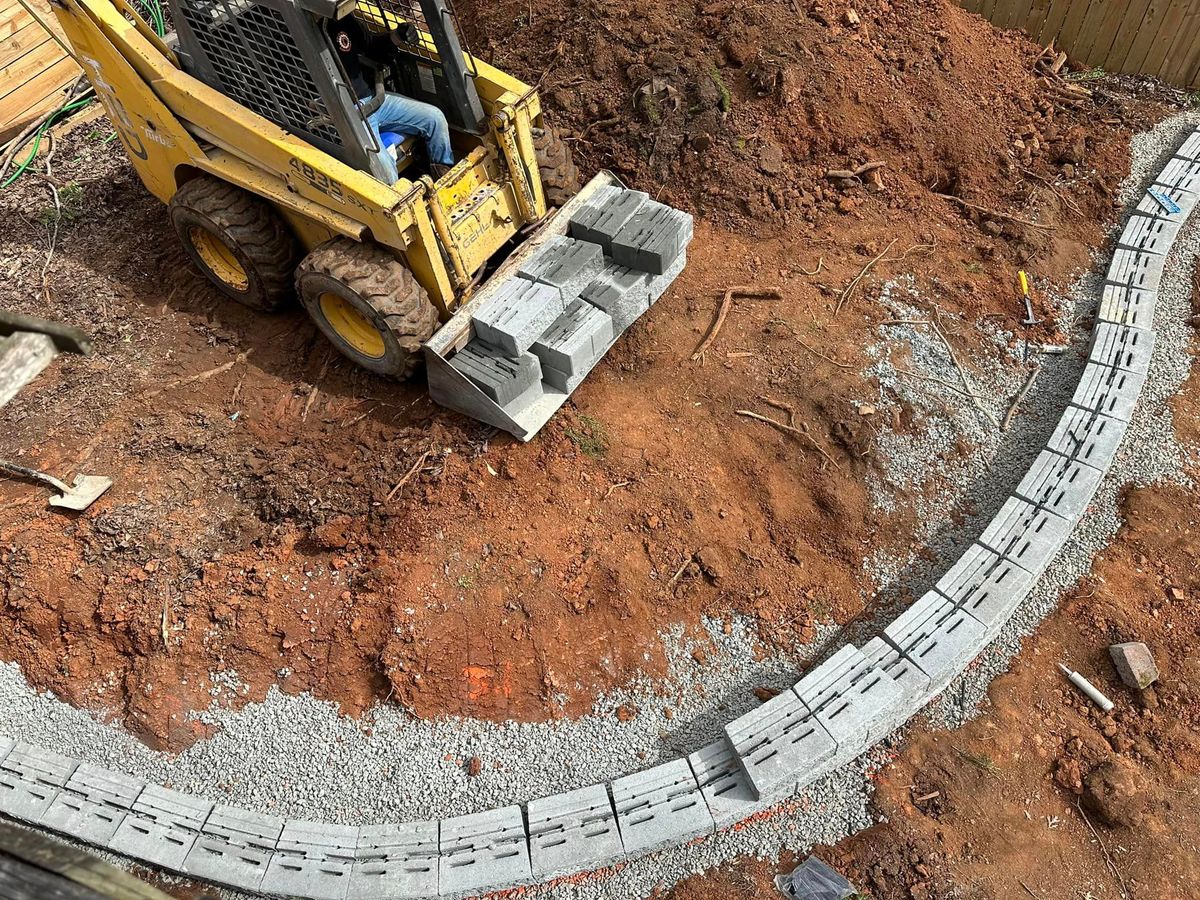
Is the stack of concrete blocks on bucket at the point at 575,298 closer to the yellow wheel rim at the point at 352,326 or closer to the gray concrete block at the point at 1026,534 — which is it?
the yellow wheel rim at the point at 352,326

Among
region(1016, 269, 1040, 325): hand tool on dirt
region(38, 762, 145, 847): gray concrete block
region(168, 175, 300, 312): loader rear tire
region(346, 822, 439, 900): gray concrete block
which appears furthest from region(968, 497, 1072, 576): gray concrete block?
region(38, 762, 145, 847): gray concrete block

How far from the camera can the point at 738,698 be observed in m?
4.66

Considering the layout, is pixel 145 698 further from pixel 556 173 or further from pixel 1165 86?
pixel 1165 86

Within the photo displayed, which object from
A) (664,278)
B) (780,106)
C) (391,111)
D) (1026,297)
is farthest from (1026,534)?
(391,111)

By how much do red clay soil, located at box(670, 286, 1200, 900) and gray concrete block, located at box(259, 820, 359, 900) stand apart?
5.59ft

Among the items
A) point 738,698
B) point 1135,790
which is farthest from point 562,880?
point 1135,790

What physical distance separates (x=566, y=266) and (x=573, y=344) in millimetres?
605

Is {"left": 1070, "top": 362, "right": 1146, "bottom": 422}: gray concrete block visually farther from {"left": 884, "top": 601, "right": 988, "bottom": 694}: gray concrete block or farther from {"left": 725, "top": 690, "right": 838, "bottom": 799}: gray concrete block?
{"left": 725, "top": 690, "right": 838, "bottom": 799}: gray concrete block

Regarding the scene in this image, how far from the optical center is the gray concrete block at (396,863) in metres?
4.05

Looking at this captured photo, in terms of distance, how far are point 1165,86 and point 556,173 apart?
6452mm

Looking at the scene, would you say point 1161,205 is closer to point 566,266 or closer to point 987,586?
point 987,586

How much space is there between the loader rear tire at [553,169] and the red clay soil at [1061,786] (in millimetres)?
4268

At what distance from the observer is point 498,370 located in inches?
199

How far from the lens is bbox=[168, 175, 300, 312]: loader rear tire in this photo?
5.46m
